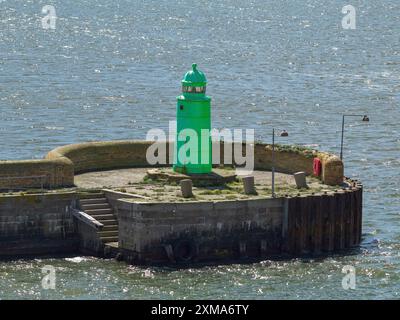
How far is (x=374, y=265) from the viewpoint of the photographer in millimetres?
62062

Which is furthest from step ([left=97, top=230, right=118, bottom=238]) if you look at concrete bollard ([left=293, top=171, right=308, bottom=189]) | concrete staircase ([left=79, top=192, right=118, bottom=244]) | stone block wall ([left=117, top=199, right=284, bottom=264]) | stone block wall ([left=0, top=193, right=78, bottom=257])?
concrete bollard ([left=293, top=171, right=308, bottom=189])

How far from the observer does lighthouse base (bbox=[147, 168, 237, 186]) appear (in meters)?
64.8

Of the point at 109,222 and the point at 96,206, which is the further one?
the point at 96,206

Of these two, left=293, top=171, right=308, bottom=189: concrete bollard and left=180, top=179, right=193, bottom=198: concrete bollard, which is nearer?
left=180, top=179, right=193, bottom=198: concrete bollard

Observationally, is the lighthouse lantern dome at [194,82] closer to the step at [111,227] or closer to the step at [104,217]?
the step at [104,217]

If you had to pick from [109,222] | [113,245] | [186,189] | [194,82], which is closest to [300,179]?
[186,189]

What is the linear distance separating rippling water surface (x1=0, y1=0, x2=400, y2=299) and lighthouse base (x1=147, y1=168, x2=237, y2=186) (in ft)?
15.6

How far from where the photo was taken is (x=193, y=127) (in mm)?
65000

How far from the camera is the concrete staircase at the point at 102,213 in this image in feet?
203

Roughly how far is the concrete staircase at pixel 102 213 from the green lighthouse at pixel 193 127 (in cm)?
361

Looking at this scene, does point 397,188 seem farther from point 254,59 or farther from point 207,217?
point 254,59

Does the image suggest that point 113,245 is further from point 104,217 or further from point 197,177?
point 197,177

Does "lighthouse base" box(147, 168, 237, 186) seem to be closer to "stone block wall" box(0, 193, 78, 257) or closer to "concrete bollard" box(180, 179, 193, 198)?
"concrete bollard" box(180, 179, 193, 198)

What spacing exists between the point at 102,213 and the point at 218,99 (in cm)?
4339
